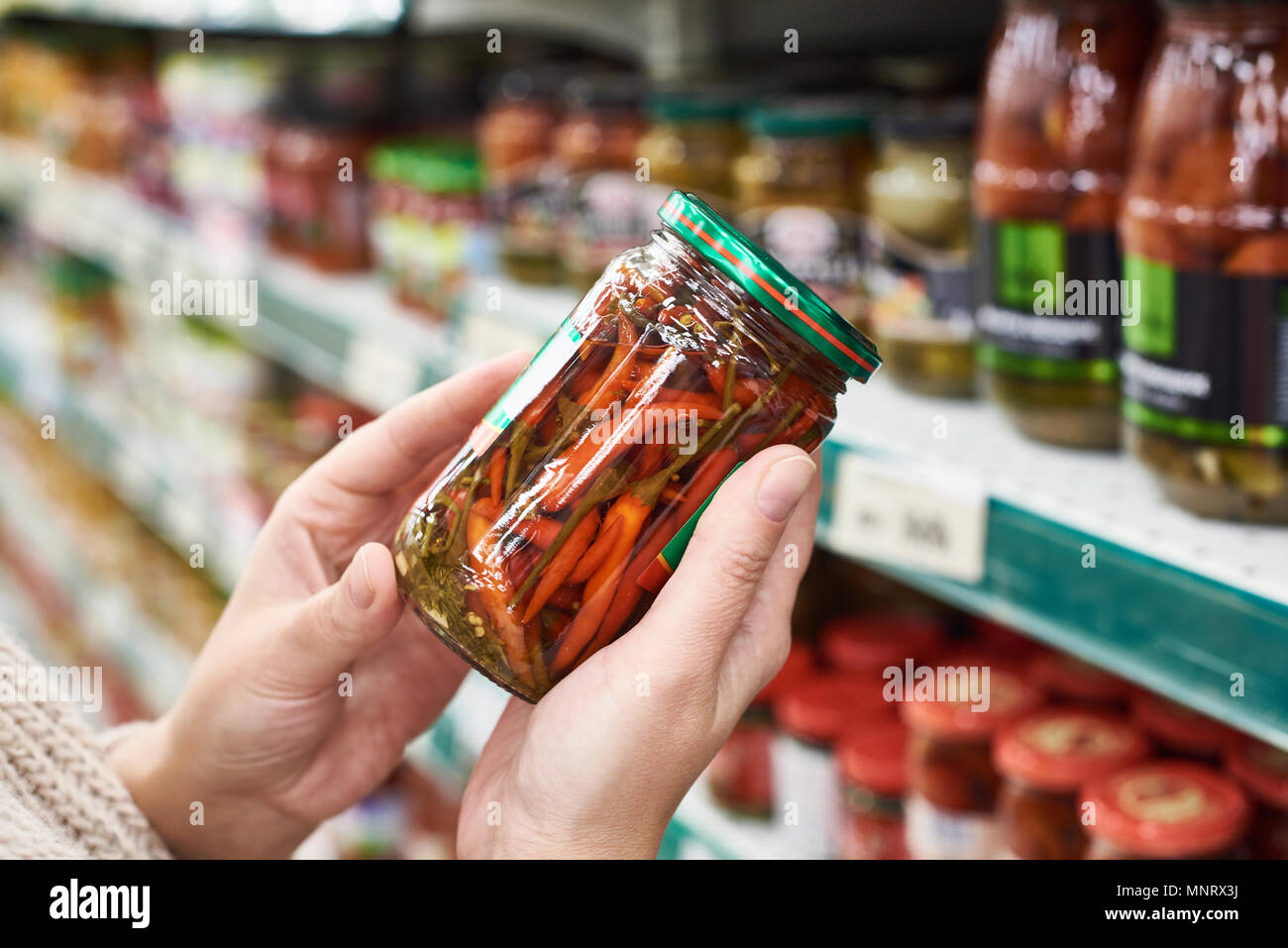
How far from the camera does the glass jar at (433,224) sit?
5.99 feet

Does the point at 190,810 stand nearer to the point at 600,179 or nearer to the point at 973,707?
the point at 973,707

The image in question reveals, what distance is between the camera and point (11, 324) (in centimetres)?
374

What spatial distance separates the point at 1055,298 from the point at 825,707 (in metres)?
0.47

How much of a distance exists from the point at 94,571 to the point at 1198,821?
302 centimetres

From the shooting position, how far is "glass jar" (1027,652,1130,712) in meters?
1.15

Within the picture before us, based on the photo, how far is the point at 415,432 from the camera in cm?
92

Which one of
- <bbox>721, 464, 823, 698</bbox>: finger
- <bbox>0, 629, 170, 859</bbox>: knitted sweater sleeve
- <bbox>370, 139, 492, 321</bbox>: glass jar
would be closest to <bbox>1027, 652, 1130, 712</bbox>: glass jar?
<bbox>721, 464, 823, 698</bbox>: finger

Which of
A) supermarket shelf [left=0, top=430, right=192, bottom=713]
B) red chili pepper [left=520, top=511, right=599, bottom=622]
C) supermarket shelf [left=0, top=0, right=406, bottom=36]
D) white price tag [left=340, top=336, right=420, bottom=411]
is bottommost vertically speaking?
supermarket shelf [left=0, top=430, right=192, bottom=713]

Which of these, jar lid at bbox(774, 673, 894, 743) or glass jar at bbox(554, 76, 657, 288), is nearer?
jar lid at bbox(774, 673, 894, 743)

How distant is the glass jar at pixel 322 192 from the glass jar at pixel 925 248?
116cm

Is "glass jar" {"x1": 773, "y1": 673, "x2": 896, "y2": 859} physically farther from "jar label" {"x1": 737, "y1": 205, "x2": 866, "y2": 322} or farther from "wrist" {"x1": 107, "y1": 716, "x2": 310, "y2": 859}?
"wrist" {"x1": 107, "y1": 716, "x2": 310, "y2": 859}

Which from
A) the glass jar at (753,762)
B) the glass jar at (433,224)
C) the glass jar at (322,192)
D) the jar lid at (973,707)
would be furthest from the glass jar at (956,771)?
the glass jar at (322,192)
